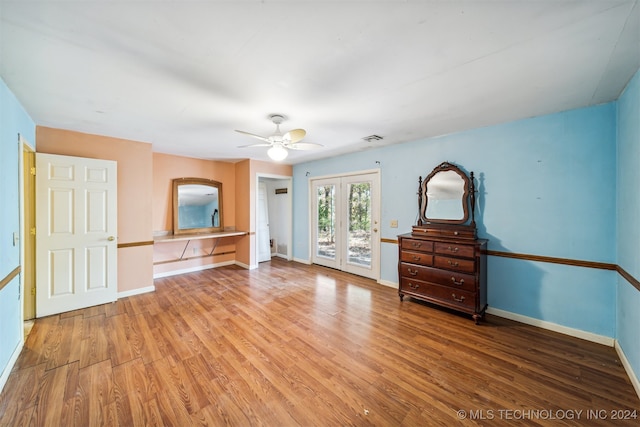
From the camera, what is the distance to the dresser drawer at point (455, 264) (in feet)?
9.55

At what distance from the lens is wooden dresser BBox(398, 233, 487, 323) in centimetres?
289

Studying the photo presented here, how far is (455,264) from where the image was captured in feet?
9.90

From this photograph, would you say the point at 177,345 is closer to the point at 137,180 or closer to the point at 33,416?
the point at 33,416

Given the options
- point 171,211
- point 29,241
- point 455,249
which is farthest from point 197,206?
point 455,249

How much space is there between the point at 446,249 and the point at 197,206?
4.78m

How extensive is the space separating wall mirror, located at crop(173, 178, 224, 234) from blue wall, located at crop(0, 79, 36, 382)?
7.99ft

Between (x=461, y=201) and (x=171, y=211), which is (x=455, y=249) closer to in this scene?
(x=461, y=201)

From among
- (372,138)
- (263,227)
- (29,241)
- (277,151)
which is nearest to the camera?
(277,151)

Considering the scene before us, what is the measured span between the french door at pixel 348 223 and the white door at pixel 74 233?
3603 mm

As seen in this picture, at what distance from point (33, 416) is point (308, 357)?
1931 mm

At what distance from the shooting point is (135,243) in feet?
12.5

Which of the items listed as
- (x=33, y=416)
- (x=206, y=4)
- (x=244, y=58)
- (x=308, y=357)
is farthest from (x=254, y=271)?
(x=206, y=4)

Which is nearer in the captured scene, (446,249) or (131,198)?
(446,249)

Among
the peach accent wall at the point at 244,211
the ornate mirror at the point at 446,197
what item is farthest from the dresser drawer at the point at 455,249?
the peach accent wall at the point at 244,211
